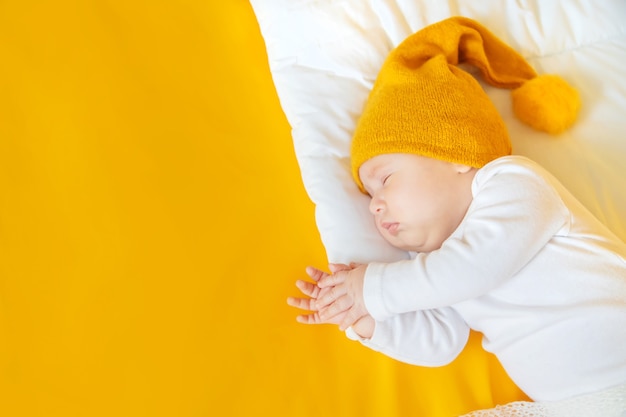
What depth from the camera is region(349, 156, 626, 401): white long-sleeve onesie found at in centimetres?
88

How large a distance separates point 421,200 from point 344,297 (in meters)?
0.23

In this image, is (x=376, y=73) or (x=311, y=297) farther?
(x=376, y=73)

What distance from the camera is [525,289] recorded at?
0.94 metres

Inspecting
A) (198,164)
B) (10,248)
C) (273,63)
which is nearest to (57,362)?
(10,248)

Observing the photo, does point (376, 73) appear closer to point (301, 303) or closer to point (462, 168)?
point (462, 168)

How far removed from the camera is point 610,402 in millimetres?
845

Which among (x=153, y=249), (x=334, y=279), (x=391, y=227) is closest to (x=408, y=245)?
(x=391, y=227)

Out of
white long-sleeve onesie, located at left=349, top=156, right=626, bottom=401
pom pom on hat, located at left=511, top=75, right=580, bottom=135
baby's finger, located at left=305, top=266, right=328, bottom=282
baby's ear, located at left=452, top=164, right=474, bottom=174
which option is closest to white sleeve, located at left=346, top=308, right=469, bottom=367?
white long-sleeve onesie, located at left=349, top=156, right=626, bottom=401

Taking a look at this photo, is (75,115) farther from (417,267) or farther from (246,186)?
(417,267)

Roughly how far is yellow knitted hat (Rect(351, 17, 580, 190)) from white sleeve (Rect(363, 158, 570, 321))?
0.11m

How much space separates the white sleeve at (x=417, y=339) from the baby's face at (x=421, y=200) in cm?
15

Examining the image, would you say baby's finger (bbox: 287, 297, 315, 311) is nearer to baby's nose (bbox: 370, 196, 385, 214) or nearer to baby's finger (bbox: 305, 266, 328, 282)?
baby's finger (bbox: 305, 266, 328, 282)

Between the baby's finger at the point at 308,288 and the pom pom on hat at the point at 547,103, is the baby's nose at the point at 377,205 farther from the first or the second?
the pom pom on hat at the point at 547,103

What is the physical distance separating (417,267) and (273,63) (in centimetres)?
73
